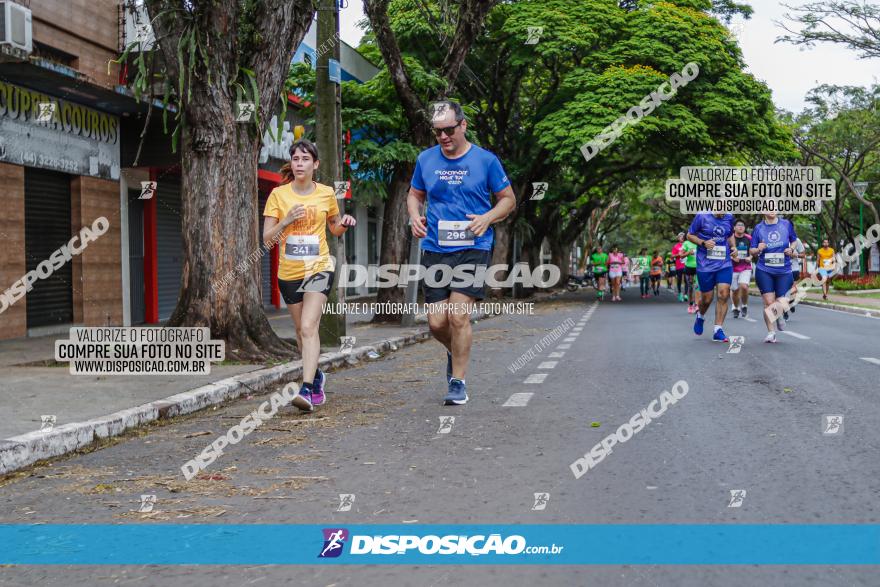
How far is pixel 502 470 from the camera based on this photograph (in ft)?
16.1

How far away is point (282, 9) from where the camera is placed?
10336mm

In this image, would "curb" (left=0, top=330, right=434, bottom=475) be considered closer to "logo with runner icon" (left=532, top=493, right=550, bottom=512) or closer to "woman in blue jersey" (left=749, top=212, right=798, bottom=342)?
"logo with runner icon" (left=532, top=493, right=550, bottom=512)

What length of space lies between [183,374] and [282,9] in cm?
415

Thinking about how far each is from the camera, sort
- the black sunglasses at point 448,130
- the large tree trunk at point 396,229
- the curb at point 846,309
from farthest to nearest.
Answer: the curb at point 846,309 → the large tree trunk at point 396,229 → the black sunglasses at point 448,130

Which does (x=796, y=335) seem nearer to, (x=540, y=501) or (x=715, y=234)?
(x=715, y=234)

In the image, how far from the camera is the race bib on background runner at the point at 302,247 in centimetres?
723

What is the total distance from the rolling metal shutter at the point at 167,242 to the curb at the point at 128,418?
9045 millimetres

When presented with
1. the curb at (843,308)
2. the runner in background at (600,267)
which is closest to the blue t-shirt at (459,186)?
the curb at (843,308)

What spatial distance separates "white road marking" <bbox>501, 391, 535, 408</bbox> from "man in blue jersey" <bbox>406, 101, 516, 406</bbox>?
711 mm

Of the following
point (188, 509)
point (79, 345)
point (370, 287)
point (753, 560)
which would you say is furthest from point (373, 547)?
point (370, 287)

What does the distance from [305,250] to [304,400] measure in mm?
1155

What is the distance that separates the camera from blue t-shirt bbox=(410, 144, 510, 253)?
699 cm

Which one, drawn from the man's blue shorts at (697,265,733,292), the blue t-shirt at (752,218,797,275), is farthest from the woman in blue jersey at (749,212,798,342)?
the man's blue shorts at (697,265,733,292)

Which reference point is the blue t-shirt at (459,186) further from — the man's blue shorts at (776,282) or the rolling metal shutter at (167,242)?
the rolling metal shutter at (167,242)
